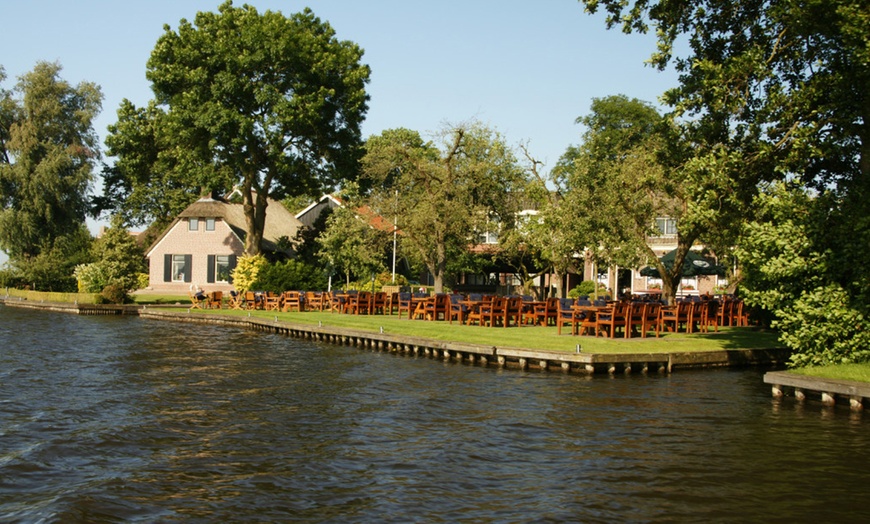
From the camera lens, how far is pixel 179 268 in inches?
2404

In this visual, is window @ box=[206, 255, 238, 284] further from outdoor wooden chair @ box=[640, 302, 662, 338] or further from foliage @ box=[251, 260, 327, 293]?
outdoor wooden chair @ box=[640, 302, 662, 338]

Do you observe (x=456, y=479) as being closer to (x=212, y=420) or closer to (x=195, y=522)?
(x=195, y=522)

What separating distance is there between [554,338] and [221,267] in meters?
40.2

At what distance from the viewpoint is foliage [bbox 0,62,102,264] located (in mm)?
61469

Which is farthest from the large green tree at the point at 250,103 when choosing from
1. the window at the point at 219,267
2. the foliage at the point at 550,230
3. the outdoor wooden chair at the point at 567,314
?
the outdoor wooden chair at the point at 567,314

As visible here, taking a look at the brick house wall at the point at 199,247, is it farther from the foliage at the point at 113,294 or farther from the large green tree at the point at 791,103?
the large green tree at the point at 791,103

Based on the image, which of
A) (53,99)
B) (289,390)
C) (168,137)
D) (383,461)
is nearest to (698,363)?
(289,390)

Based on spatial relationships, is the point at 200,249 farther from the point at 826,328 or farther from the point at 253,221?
the point at 826,328

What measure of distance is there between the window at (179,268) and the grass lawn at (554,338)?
2961 cm

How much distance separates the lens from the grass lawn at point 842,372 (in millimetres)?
17062

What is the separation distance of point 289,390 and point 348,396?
168cm

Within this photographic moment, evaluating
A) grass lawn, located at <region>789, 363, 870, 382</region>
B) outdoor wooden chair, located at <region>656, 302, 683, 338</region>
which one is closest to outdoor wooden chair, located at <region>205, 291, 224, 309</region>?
outdoor wooden chair, located at <region>656, 302, 683, 338</region>

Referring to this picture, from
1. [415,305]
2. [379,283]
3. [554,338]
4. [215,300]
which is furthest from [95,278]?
[554,338]

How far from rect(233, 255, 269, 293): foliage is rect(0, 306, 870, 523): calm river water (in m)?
26.3
